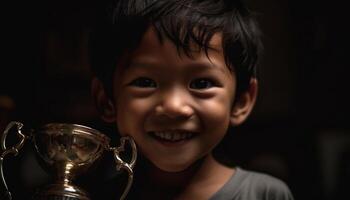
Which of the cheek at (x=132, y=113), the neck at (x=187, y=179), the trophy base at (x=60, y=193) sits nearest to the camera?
the trophy base at (x=60, y=193)

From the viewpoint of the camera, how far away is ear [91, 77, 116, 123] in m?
1.15

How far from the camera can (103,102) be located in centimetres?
116

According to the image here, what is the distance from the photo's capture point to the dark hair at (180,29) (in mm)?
1011

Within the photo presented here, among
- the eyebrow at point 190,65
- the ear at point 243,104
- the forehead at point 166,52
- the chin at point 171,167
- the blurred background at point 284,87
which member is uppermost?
the forehead at point 166,52

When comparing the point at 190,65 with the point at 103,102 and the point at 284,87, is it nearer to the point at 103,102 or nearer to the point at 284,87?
the point at 103,102

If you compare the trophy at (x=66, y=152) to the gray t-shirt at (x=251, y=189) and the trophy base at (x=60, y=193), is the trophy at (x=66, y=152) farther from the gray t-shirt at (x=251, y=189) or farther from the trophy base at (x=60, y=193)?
the gray t-shirt at (x=251, y=189)

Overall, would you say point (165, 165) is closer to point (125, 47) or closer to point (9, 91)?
point (125, 47)

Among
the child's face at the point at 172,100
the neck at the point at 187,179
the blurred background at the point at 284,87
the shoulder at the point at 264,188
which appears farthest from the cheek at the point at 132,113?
the blurred background at the point at 284,87

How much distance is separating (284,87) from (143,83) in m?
0.94

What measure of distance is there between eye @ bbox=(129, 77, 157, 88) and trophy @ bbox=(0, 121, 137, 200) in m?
0.11

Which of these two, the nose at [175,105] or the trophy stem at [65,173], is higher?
the nose at [175,105]

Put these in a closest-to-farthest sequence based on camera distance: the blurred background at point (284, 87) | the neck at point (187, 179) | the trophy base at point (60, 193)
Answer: the trophy base at point (60, 193)
the neck at point (187, 179)
the blurred background at point (284, 87)

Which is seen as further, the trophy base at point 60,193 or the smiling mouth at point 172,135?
the smiling mouth at point 172,135

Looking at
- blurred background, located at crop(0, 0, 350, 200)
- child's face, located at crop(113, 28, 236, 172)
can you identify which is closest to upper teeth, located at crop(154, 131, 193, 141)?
child's face, located at crop(113, 28, 236, 172)
